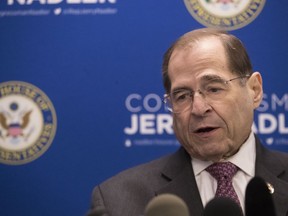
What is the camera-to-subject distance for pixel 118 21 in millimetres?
1956

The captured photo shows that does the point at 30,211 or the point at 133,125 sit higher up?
the point at 133,125

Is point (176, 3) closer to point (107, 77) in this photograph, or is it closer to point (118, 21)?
point (118, 21)

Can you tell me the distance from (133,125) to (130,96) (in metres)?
0.11

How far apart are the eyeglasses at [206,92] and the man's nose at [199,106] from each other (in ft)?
0.03

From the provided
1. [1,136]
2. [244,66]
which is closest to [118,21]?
[1,136]

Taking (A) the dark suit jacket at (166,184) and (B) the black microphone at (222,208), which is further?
(A) the dark suit jacket at (166,184)

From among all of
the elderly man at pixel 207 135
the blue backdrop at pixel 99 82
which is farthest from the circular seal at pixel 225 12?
the elderly man at pixel 207 135

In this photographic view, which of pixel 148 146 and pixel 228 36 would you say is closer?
pixel 228 36

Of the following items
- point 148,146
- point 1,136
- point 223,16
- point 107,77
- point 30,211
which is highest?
point 223,16

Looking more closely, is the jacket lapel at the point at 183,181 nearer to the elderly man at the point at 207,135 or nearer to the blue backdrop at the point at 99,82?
the elderly man at the point at 207,135

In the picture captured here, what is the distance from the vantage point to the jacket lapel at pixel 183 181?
1.27 m

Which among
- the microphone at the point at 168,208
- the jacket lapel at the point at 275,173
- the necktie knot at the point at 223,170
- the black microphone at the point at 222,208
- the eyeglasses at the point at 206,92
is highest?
the eyeglasses at the point at 206,92

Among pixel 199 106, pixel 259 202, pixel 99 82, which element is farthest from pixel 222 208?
pixel 99 82

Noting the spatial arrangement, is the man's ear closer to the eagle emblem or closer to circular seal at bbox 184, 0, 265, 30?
circular seal at bbox 184, 0, 265, 30
